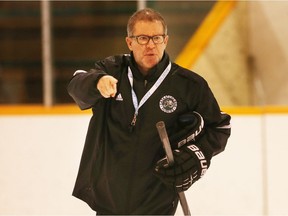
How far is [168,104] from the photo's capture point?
5.98 ft

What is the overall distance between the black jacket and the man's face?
0.03 meters

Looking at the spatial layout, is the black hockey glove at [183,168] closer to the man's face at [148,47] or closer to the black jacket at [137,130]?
the black jacket at [137,130]

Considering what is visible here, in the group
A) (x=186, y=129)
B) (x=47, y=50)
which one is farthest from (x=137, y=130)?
(x=47, y=50)

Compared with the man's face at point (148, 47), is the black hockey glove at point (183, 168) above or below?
below

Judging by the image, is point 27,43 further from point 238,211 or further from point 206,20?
point 238,211

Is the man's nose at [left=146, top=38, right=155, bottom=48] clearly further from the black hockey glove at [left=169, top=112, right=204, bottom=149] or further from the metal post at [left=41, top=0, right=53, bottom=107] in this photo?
the metal post at [left=41, top=0, right=53, bottom=107]

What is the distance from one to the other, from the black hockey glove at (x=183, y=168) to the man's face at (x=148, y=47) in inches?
10.9

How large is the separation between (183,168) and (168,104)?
20 centimetres

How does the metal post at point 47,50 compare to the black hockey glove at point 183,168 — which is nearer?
the black hockey glove at point 183,168

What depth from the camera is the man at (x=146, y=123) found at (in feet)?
5.91

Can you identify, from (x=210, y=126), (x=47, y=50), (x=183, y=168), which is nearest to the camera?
(x=183, y=168)

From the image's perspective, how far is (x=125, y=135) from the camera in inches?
72.1

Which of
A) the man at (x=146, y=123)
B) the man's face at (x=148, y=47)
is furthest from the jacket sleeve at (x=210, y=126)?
the man's face at (x=148, y=47)

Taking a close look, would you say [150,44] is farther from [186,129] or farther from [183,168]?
[183,168]
